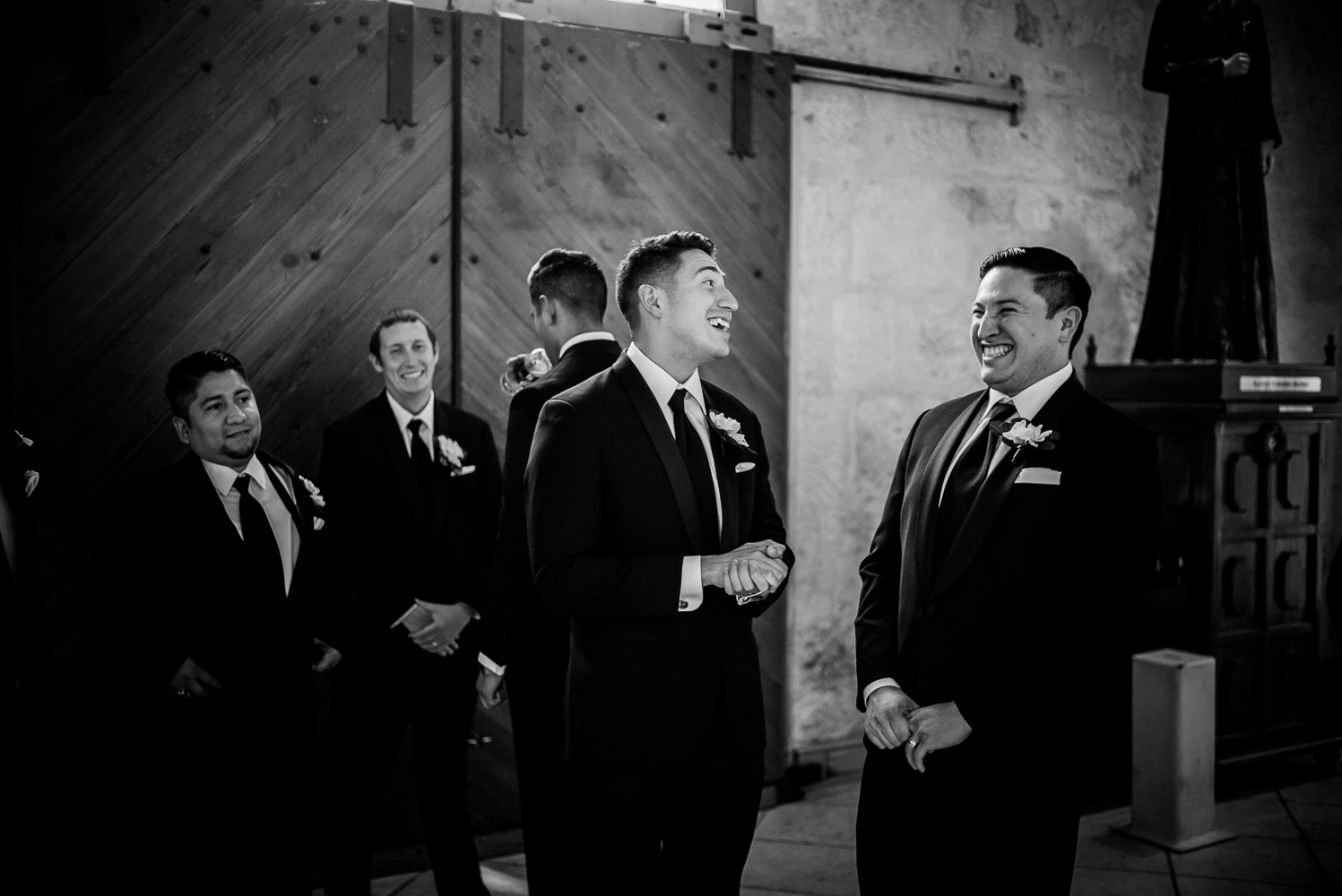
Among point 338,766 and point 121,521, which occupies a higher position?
point 121,521

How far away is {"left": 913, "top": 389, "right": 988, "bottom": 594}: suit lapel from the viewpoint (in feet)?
8.14

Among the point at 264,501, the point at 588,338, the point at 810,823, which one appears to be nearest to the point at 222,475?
the point at 264,501

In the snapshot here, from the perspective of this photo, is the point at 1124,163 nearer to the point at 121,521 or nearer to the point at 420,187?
the point at 420,187

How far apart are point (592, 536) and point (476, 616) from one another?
4.40 feet

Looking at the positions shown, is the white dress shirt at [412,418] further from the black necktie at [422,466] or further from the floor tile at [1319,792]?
the floor tile at [1319,792]

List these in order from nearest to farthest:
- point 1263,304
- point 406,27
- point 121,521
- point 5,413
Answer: point 5,413 → point 121,521 → point 406,27 → point 1263,304

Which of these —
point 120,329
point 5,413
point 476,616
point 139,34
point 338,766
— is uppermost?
point 139,34

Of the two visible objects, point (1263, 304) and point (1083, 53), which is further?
point (1083, 53)

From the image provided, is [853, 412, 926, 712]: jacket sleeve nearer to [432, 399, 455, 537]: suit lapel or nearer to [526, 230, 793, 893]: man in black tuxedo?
[526, 230, 793, 893]: man in black tuxedo

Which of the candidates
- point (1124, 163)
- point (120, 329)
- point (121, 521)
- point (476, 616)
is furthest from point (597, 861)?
point (1124, 163)

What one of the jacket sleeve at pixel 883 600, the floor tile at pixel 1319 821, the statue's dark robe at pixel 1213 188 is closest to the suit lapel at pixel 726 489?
the jacket sleeve at pixel 883 600

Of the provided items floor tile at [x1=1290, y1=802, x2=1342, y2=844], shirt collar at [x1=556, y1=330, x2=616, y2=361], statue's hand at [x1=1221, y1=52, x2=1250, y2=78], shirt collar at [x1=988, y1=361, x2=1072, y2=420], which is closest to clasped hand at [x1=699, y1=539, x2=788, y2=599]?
shirt collar at [x1=988, y1=361, x2=1072, y2=420]

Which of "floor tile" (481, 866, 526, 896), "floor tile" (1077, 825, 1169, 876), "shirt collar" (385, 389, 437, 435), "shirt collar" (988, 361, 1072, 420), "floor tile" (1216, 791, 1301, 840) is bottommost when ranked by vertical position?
"floor tile" (481, 866, 526, 896)

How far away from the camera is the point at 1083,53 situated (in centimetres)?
550
